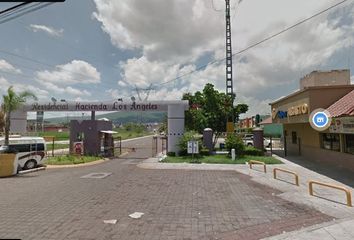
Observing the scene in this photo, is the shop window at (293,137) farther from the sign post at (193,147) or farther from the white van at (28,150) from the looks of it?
the white van at (28,150)

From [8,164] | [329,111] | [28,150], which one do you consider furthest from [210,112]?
[8,164]

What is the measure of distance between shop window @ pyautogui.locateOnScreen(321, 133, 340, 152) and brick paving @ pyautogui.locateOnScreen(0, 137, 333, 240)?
7.64 metres

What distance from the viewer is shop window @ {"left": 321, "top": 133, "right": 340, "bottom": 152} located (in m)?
17.9

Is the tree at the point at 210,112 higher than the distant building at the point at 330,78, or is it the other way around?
the distant building at the point at 330,78

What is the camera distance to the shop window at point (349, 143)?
52.6 feet

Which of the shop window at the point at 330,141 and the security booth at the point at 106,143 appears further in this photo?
the security booth at the point at 106,143

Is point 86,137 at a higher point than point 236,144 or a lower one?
higher

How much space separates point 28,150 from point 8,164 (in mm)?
2424

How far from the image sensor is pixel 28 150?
60.8ft

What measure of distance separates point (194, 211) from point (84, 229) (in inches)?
134

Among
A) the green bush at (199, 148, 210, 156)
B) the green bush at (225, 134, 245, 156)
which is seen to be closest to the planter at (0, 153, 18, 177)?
the green bush at (199, 148, 210, 156)

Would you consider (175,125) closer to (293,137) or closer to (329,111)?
(293,137)

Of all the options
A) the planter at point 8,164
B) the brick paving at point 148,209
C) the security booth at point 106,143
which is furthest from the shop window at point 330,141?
the planter at point 8,164

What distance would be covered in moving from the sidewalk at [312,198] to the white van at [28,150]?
7.52 metres
